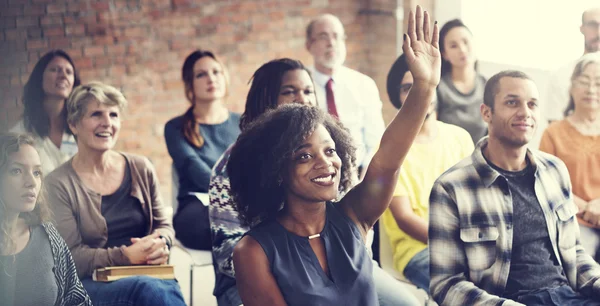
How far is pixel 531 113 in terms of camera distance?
285 centimetres

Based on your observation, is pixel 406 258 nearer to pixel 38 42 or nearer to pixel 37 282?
pixel 37 282

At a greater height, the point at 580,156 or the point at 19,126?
the point at 19,126

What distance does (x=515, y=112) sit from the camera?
2.85 meters

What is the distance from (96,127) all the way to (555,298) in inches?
65.4

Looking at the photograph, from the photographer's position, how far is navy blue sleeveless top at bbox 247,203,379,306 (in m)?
2.24

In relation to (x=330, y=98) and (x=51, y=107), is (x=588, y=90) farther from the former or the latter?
(x=51, y=107)

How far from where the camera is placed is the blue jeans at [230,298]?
8.94ft

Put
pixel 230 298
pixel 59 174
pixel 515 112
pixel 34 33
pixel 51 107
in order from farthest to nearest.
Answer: pixel 34 33 < pixel 51 107 < pixel 59 174 < pixel 515 112 < pixel 230 298

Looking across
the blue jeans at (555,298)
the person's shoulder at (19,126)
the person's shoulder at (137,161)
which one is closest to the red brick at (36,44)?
the person's shoulder at (19,126)

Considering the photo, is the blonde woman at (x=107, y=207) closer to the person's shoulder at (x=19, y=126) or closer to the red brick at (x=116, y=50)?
the person's shoulder at (x=19, y=126)

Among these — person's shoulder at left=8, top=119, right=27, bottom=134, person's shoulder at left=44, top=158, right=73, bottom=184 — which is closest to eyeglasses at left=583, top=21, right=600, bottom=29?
person's shoulder at left=44, top=158, right=73, bottom=184

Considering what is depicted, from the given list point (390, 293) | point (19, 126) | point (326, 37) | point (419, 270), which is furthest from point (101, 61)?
point (390, 293)

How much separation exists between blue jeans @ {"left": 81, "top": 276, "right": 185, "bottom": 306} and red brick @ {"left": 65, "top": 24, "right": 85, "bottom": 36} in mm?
1927

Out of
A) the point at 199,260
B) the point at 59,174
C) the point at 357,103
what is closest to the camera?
the point at 59,174
